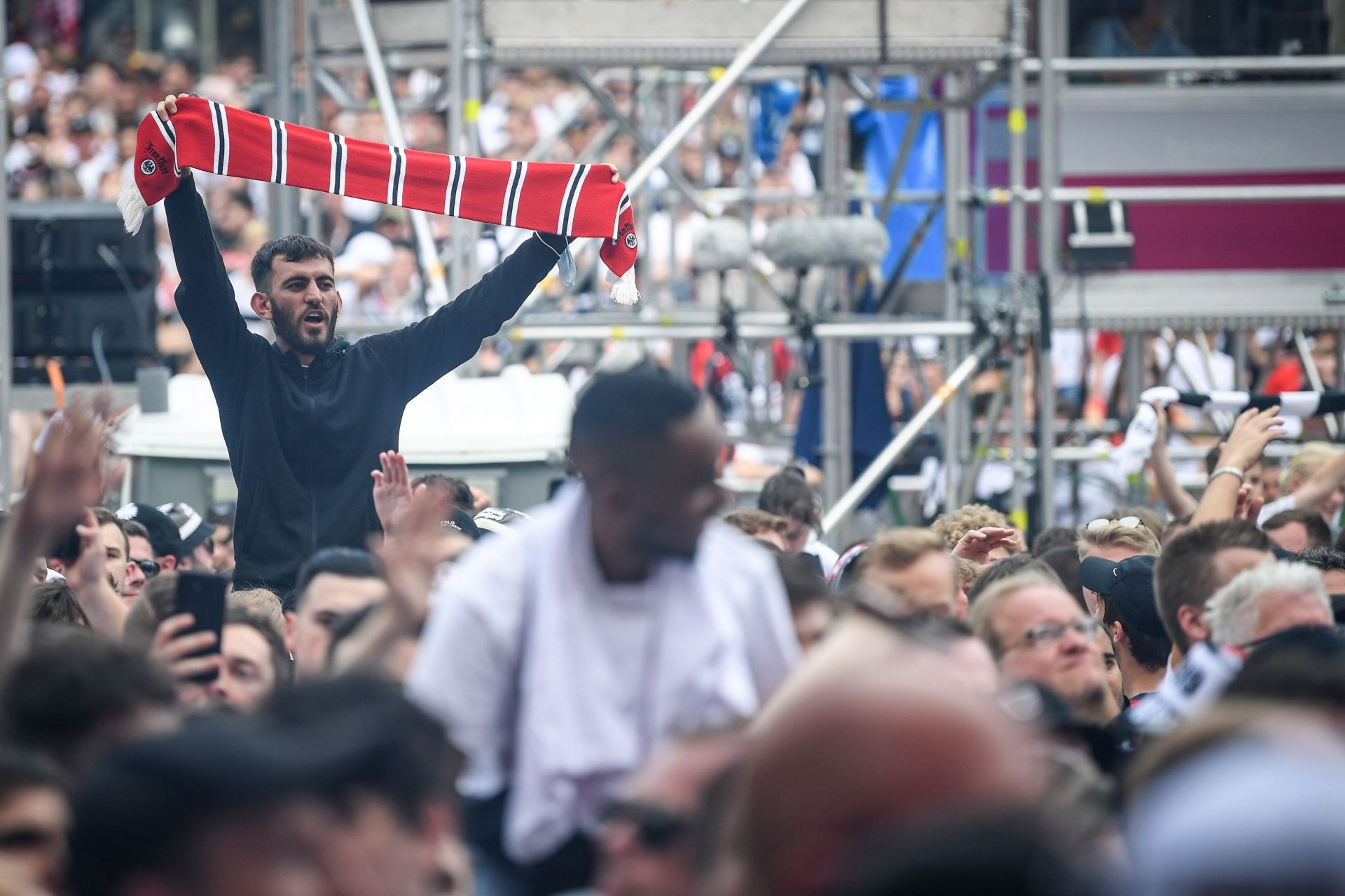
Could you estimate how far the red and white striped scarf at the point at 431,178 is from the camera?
6.16 meters

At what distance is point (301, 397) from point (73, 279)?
4914 millimetres

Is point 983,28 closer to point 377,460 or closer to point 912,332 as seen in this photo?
point 912,332

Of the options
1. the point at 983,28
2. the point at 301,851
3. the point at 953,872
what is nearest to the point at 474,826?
the point at 301,851

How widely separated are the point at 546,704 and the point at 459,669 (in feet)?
0.50

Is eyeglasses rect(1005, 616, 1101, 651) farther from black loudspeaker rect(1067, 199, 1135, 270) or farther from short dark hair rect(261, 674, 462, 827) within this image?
black loudspeaker rect(1067, 199, 1135, 270)

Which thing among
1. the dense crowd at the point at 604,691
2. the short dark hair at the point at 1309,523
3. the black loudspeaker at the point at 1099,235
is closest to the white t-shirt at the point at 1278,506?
the short dark hair at the point at 1309,523

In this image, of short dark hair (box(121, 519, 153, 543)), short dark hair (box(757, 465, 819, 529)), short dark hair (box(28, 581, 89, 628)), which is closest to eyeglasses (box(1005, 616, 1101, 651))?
short dark hair (box(28, 581, 89, 628))

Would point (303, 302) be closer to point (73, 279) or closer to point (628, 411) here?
point (628, 411)

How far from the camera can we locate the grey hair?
397 cm

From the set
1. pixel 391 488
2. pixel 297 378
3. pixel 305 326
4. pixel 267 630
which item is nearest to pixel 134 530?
pixel 297 378

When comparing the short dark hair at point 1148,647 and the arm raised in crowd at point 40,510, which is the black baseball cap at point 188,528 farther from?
the arm raised in crowd at point 40,510

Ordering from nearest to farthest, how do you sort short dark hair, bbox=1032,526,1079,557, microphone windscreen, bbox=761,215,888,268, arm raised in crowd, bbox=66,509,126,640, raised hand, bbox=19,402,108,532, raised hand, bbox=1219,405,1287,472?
1. raised hand, bbox=19,402,108,532
2. arm raised in crowd, bbox=66,509,126,640
3. raised hand, bbox=1219,405,1287,472
4. short dark hair, bbox=1032,526,1079,557
5. microphone windscreen, bbox=761,215,888,268

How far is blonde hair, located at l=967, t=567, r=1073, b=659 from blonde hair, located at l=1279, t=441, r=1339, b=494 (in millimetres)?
4496

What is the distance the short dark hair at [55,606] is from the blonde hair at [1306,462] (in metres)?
5.63
